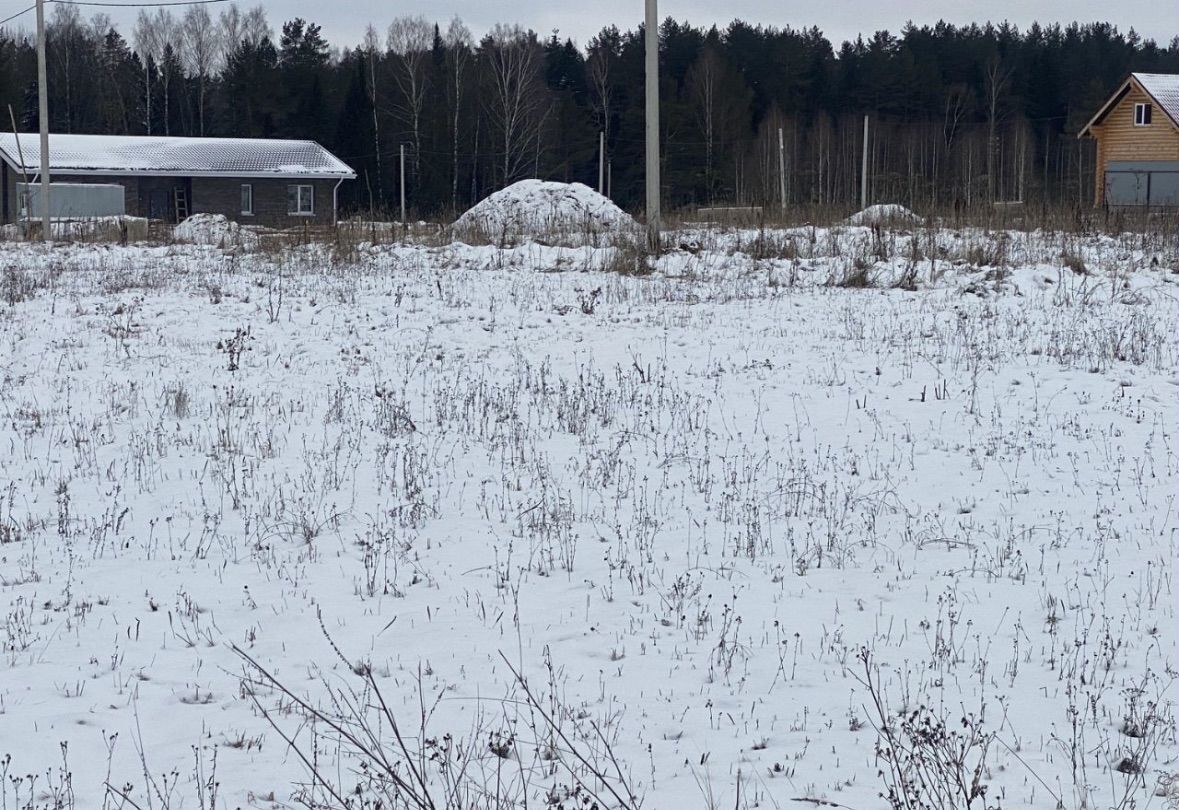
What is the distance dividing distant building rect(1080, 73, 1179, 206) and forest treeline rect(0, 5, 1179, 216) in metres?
9.14

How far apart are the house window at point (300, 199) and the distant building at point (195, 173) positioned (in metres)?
0.04

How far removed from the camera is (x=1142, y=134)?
41.1 meters

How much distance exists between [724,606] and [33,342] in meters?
8.49

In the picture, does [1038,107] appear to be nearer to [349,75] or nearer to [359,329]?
[349,75]

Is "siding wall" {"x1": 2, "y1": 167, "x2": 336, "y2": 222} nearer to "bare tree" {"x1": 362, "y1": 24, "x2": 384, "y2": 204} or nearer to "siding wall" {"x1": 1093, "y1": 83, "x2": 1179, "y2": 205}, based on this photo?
"bare tree" {"x1": 362, "y1": 24, "x2": 384, "y2": 204}

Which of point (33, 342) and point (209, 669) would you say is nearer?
point (209, 669)

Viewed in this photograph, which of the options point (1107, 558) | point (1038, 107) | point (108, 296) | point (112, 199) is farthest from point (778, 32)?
point (1107, 558)

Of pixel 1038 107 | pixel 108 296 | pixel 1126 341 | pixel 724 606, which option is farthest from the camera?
pixel 1038 107

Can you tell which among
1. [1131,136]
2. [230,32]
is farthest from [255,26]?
[1131,136]

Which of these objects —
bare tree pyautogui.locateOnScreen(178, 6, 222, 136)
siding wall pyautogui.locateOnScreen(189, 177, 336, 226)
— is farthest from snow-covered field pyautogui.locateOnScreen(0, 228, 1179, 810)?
bare tree pyautogui.locateOnScreen(178, 6, 222, 136)

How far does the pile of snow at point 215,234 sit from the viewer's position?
63.9 ft

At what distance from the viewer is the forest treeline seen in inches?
2293

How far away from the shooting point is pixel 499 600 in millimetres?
5691

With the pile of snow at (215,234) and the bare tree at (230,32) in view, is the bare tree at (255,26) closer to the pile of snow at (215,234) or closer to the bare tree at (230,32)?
the bare tree at (230,32)
